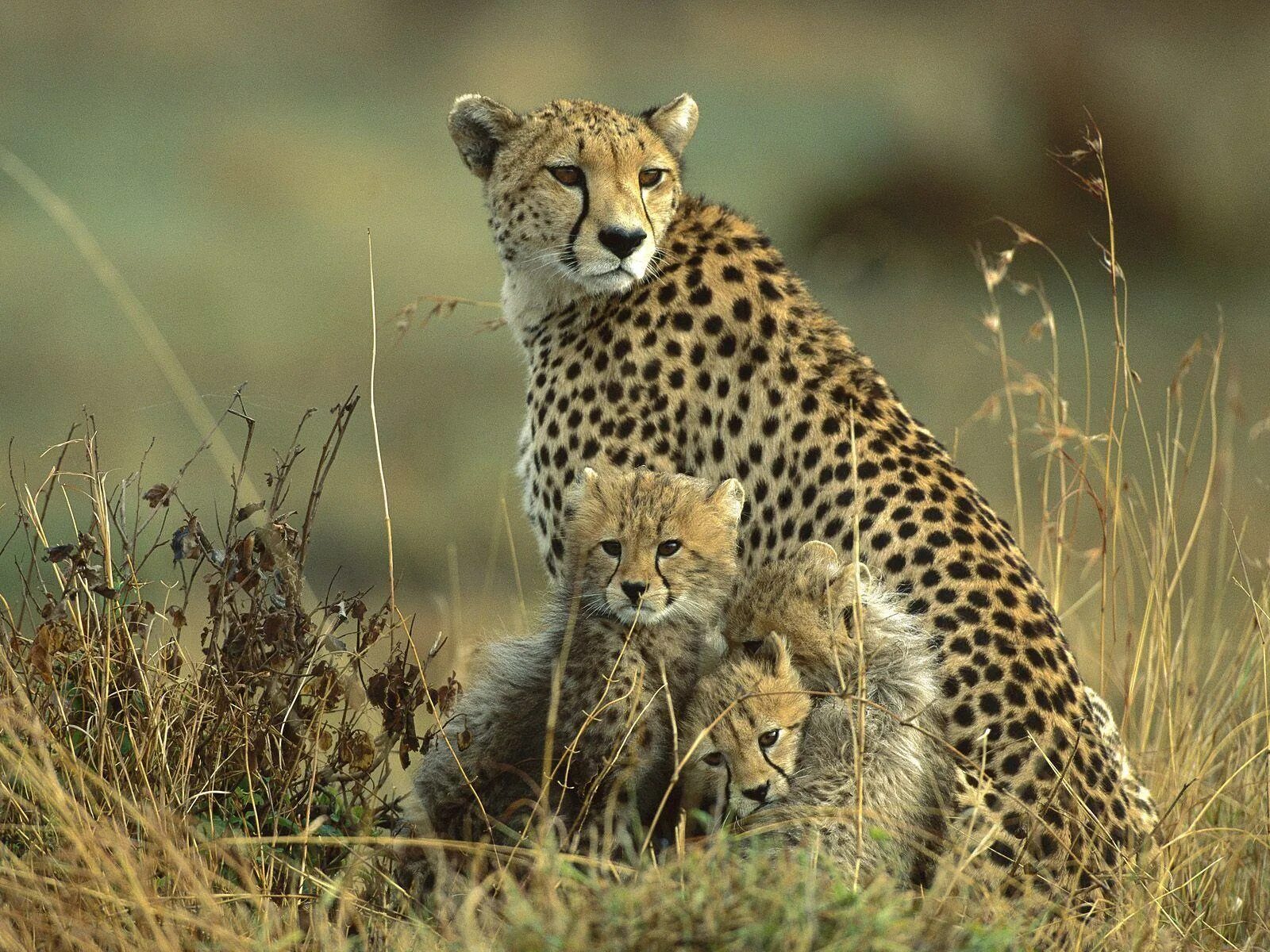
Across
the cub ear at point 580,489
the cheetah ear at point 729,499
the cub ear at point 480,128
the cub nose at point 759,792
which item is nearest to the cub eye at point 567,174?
the cub ear at point 480,128

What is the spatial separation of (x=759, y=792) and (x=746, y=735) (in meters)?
0.11

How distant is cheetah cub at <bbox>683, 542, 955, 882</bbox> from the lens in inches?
115

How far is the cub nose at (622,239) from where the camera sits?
3.64 m

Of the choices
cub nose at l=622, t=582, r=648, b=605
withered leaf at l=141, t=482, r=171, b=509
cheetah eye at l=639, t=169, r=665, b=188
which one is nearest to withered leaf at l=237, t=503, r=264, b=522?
withered leaf at l=141, t=482, r=171, b=509

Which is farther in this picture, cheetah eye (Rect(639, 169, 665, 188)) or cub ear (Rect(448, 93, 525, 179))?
cub ear (Rect(448, 93, 525, 179))

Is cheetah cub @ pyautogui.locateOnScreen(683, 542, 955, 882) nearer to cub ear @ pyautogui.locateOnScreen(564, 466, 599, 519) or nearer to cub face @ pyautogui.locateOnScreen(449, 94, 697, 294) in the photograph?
cub ear @ pyautogui.locateOnScreen(564, 466, 599, 519)

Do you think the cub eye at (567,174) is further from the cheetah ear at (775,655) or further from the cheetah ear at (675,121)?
the cheetah ear at (775,655)

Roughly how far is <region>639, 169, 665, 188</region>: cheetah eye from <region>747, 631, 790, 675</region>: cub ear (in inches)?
49.9

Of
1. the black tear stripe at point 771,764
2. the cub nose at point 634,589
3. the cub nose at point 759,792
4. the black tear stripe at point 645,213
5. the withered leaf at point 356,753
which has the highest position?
the black tear stripe at point 645,213

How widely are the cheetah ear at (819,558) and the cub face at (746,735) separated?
8.4 inches

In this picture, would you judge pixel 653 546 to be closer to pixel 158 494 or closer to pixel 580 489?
pixel 580 489

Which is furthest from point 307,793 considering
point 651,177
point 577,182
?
point 651,177

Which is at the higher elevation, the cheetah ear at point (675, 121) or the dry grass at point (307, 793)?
the cheetah ear at point (675, 121)

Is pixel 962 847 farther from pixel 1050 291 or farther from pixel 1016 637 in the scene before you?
pixel 1050 291
